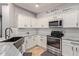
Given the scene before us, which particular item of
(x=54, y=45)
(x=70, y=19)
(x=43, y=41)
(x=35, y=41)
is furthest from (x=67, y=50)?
(x=35, y=41)

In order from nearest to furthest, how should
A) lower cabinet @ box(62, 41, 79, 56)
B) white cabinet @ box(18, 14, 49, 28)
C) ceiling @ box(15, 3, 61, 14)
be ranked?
1. lower cabinet @ box(62, 41, 79, 56)
2. ceiling @ box(15, 3, 61, 14)
3. white cabinet @ box(18, 14, 49, 28)

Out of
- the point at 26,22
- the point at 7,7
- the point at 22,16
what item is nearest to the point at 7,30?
the point at 7,7

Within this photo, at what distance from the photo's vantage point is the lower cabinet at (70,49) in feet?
5.38

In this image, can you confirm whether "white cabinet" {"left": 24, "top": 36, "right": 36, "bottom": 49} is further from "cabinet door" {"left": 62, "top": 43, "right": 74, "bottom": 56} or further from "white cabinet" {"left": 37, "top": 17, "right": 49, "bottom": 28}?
"cabinet door" {"left": 62, "top": 43, "right": 74, "bottom": 56}

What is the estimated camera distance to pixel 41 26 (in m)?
2.77

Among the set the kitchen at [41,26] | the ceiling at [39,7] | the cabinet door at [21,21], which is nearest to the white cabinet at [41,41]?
the kitchen at [41,26]

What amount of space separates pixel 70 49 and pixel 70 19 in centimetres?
71

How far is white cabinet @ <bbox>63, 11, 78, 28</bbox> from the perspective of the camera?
70.6 inches

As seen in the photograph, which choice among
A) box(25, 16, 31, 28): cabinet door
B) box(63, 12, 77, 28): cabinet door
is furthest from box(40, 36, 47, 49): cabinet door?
box(63, 12, 77, 28): cabinet door

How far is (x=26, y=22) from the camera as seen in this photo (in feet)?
7.95

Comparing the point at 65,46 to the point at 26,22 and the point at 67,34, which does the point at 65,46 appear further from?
the point at 26,22

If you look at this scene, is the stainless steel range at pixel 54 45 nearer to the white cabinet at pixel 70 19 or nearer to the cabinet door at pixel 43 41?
the cabinet door at pixel 43 41

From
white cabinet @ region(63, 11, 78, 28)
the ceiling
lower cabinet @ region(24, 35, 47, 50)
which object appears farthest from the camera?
lower cabinet @ region(24, 35, 47, 50)

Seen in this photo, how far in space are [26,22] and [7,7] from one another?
2.93 feet
